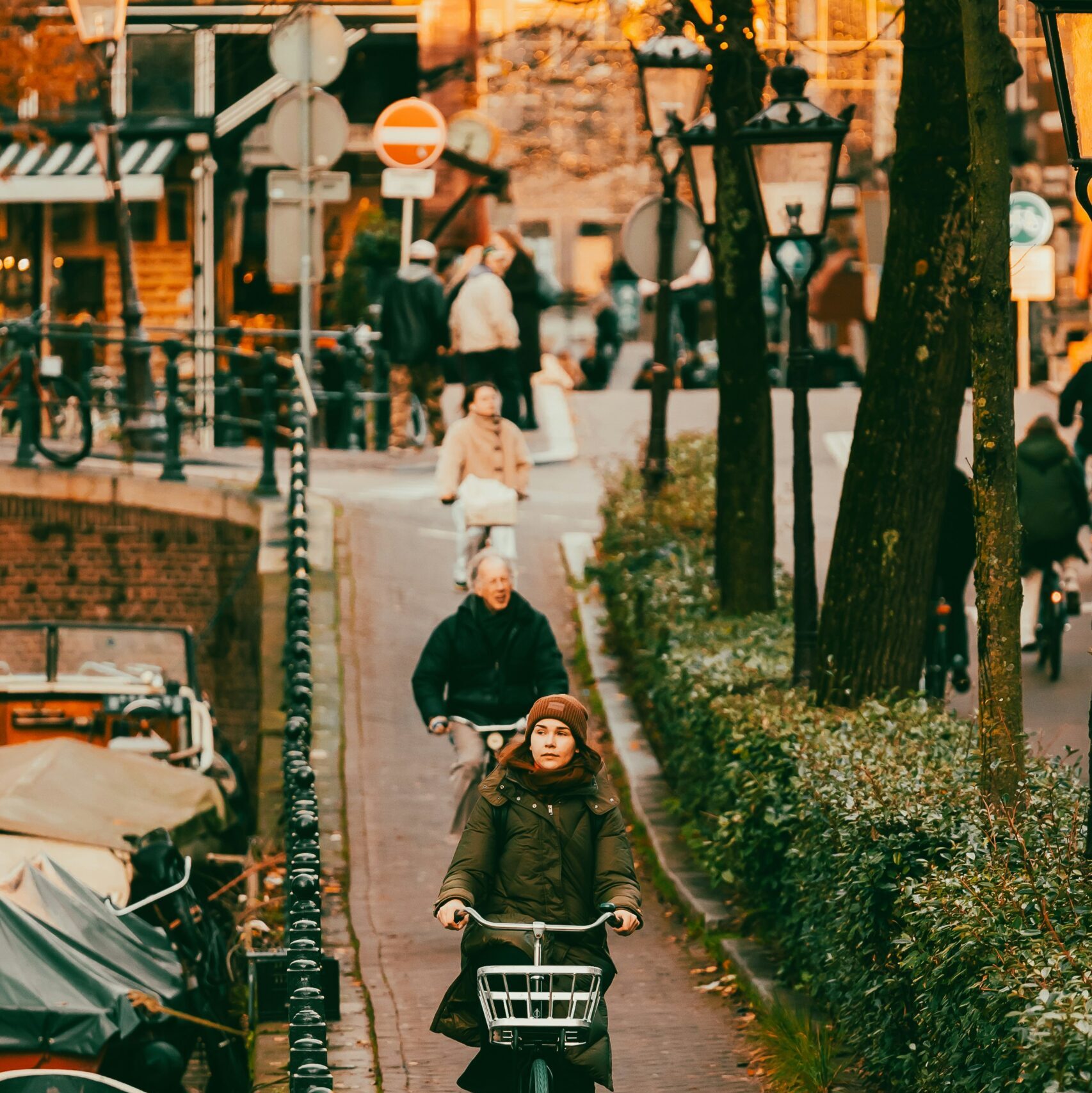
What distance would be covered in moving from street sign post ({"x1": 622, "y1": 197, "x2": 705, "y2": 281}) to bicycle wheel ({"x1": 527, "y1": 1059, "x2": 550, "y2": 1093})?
37.4ft

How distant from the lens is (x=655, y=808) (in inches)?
444

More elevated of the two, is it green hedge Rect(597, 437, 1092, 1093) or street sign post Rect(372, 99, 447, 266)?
street sign post Rect(372, 99, 447, 266)

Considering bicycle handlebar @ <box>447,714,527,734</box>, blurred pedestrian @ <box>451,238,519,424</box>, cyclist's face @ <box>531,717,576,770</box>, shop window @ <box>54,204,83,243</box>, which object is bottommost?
bicycle handlebar @ <box>447,714,527,734</box>

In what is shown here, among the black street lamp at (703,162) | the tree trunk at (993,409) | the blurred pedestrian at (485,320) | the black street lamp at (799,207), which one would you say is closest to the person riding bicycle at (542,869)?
the tree trunk at (993,409)

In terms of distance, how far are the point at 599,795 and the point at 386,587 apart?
30.3ft

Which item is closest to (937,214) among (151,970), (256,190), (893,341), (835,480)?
(893,341)

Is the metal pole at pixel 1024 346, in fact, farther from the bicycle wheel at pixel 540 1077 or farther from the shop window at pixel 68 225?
the bicycle wheel at pixel 540 1077

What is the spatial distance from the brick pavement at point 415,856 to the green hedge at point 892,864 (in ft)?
1.59

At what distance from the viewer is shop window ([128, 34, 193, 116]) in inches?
1118

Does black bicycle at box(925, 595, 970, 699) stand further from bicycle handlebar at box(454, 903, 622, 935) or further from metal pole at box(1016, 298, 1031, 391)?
metal pole at box(1016, 298, 1031, 391)

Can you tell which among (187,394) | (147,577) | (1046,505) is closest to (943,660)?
(1046,505)

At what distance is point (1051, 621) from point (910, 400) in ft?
17.5

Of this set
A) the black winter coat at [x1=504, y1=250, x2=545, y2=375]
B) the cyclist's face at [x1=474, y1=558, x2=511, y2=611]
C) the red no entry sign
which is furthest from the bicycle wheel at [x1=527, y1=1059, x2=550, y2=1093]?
the black winter coat at [x1=504, y1=250, x2=545, y2=375]

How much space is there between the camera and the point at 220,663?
17859mm
